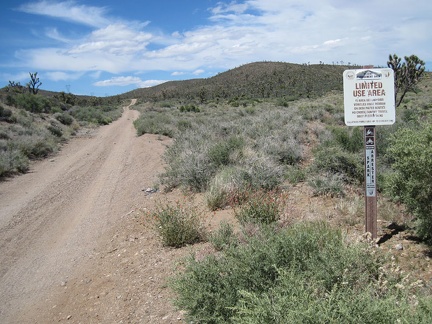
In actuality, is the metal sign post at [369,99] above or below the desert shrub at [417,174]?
above

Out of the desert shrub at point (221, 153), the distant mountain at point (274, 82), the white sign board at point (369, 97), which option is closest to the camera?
the white sign board at point (369, 97)

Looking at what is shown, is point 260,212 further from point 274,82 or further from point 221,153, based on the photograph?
point 274,82

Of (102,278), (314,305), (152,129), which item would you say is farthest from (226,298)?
(152,129)

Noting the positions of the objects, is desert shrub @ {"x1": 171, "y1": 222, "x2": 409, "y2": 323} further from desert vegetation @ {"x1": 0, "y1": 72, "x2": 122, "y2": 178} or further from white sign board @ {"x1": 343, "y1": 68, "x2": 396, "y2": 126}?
desert vegetation @ {"x1": 0, "y1": 72, "x2": 122, "y2": 178}

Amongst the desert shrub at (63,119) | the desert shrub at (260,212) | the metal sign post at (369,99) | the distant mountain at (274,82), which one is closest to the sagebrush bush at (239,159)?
the desert shrub at (260,212)

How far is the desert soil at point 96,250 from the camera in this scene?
179 inches

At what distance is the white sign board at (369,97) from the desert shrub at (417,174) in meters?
0.59

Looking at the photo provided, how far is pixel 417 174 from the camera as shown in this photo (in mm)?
4805

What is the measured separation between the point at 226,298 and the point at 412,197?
10.9 ft

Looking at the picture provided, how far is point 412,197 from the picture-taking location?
5.04 metres

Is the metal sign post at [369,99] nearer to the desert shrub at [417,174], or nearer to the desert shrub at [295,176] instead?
the desert shrub at [417,174]

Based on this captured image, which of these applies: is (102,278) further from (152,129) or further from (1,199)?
(152,129)

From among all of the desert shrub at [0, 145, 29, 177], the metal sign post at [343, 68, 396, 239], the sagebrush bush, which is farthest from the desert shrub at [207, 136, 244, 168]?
the desert shrub at [0, 145, 29, 177]

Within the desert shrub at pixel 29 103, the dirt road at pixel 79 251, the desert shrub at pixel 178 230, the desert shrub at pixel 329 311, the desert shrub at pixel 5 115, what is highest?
the desert shrub at pixel 29 103
